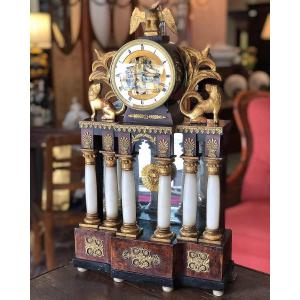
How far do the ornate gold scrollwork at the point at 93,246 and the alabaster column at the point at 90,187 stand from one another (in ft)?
0.11

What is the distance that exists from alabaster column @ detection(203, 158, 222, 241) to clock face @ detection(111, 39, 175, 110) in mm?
139

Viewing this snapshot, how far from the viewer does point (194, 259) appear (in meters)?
0.88

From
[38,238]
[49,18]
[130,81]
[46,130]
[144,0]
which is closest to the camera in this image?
[130,81]

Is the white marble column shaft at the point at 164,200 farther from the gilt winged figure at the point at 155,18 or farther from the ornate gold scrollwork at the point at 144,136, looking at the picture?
the gilt winged figure at the point at 155,18

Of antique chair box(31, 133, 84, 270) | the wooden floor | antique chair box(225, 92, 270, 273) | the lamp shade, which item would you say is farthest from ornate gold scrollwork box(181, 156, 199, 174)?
the lamp shade

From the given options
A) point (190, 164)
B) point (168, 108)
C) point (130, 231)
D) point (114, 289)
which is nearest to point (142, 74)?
point (168, 108)

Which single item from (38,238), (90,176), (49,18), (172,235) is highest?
(49,18)

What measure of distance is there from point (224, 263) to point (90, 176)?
0.95ft

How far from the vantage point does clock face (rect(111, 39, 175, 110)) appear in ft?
2.70

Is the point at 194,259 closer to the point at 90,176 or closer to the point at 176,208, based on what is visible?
the point at 176,208

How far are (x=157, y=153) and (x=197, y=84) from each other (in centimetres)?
14

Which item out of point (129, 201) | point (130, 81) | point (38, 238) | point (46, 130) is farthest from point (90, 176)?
point (46, 130)

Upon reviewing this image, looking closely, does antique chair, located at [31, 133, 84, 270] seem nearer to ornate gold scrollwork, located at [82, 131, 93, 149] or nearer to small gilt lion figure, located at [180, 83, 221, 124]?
ornate gold scrollwork, located at [82, 131, 93, 149]

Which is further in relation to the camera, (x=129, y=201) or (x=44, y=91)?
(x=44, y=91)
